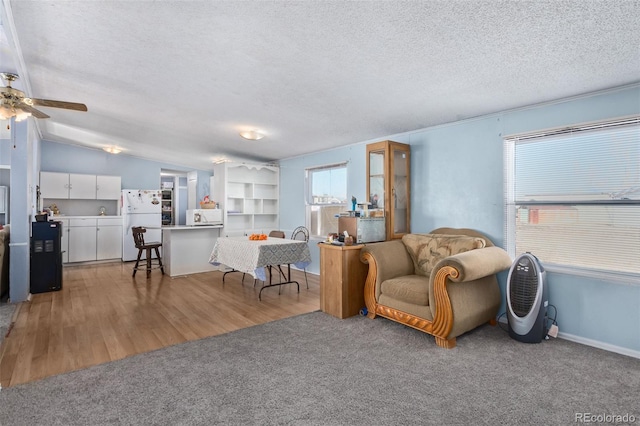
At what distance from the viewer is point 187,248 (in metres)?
6.03

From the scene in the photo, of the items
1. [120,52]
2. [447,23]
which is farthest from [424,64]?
[120,52]

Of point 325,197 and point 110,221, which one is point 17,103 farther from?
point 110,221

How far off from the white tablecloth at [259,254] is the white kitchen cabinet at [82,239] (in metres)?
3.98

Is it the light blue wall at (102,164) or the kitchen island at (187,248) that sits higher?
the light blue wall at (102,164)

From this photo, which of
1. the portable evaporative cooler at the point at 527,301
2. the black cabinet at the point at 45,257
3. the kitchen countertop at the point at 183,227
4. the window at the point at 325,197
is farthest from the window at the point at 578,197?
the black cabinet at the point at 45,257

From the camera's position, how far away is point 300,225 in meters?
6.66

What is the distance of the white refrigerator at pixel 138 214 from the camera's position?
Answer: 7.41m

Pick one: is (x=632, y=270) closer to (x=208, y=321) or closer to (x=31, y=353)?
(x=208, y=321)

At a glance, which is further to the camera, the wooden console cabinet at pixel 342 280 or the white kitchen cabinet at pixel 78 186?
the white kitchen cabinet at pixel 78 186

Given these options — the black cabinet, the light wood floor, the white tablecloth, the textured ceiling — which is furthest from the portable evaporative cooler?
the black cabinet

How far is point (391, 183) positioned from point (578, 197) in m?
1.94

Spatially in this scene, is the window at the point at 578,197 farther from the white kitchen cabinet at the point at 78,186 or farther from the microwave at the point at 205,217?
the white kitchen cabinet at the point at 78,186

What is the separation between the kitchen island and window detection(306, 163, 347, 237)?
188cm

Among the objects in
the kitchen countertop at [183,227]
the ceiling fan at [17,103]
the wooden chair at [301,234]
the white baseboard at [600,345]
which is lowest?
the white baseboard at [600,345]
